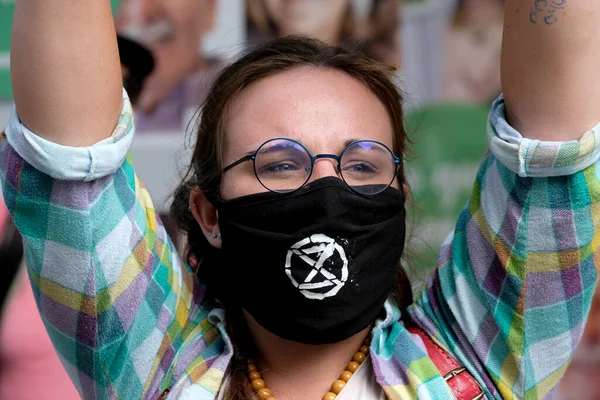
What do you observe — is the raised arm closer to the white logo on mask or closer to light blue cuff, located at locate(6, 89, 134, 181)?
light blue cuff, located at locate(6, 89, 134, 181)

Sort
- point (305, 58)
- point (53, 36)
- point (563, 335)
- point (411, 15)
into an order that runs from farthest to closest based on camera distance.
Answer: point (411, 15) < point (305, 58) < point (563, 335) < point (53, 36)

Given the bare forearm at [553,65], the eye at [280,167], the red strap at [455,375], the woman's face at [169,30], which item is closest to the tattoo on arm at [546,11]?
the bare forearm at [553,65]

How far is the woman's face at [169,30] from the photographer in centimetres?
363

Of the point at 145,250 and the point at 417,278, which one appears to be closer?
the point at 145,250

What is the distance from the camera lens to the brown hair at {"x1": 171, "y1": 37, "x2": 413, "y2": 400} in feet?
6.64

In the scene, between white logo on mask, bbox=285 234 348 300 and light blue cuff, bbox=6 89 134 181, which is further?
white logo on mask, bbox=285 234 348 300

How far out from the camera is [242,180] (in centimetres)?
190

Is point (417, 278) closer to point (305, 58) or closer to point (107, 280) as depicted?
point (305, 58)

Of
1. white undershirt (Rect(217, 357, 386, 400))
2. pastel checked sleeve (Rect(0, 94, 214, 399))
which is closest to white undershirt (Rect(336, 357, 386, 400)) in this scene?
white undershirt (Rect(217, 357, 386, 400))

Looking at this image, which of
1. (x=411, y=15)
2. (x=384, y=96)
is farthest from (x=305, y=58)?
(x=411, y=15)

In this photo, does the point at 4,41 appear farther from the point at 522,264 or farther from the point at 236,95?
the point at 522,264

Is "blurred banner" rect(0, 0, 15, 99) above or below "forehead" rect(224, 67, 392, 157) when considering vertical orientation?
below

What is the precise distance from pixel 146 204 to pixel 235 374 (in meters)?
0.43

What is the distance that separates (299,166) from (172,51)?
199cm
